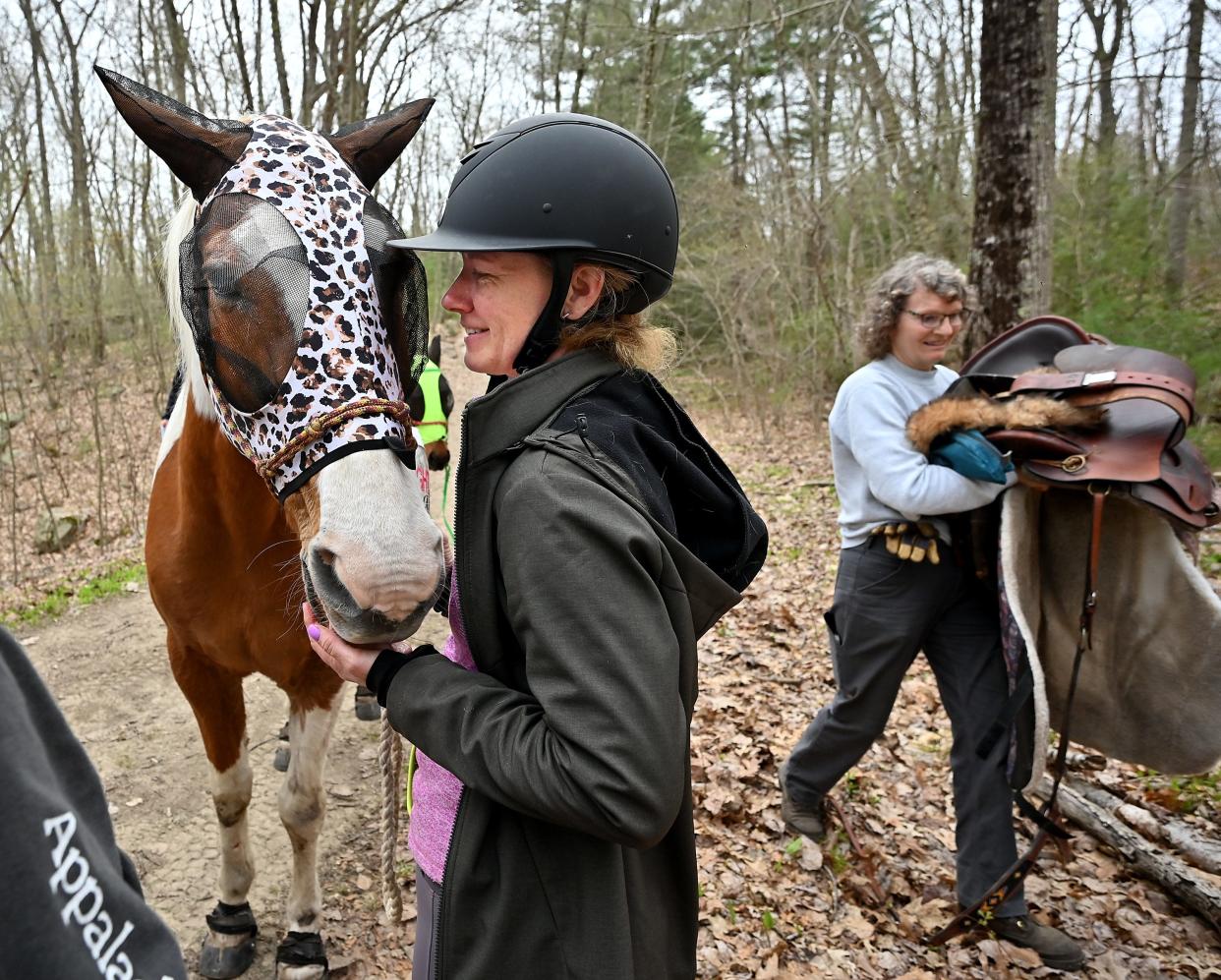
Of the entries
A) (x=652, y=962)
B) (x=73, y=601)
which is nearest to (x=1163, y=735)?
(x=652, y=962)

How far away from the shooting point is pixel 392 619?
1.42 m

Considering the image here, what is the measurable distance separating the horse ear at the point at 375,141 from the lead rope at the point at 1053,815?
102 inches

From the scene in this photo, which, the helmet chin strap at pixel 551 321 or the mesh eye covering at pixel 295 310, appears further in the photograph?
the mesh eye covering at pixel 295 310

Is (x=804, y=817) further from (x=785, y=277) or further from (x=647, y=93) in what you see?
(x=647, y=93)

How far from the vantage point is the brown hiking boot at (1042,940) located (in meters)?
2.99

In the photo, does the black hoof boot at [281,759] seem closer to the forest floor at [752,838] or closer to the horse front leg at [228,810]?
the forest floor at [752,838]

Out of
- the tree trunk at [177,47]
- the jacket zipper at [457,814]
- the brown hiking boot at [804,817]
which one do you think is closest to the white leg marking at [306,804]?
the jacket zipper at [457,814]

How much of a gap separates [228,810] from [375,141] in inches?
99.5

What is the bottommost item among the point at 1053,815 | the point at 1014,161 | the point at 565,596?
→ the point at 1053,815

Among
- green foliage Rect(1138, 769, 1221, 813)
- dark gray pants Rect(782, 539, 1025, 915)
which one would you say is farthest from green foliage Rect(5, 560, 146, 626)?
green foliage Rect(1138, 769, 1221, 813)

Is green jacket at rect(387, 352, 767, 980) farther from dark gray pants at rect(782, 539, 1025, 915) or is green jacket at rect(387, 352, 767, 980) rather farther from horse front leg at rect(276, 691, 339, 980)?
dark gray pants at rect(782, 539, 1025, 915)

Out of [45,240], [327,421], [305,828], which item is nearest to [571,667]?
[327,421]

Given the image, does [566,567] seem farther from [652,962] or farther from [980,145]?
[980,145]

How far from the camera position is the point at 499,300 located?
4.98ft
